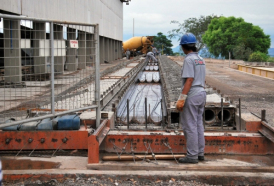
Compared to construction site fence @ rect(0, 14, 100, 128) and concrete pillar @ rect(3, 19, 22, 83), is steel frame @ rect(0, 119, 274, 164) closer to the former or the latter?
construction site fence @ rect(0, 14, 100, 128)

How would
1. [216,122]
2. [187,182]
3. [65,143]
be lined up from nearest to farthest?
[187,182], [65,143], [216,122]

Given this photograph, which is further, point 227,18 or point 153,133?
point 227,18

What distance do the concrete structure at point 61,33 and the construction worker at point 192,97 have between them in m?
1.51

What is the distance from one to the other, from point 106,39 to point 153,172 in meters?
35.6

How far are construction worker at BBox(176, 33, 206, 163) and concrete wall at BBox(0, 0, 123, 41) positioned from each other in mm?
9856

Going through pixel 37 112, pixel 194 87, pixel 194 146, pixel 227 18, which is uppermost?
pixel 227 18

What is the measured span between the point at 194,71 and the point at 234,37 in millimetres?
55502

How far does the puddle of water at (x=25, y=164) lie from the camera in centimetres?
442

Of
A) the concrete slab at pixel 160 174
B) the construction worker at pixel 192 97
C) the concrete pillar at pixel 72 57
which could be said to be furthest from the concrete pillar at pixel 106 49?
the concrete slab at pixel 160 174

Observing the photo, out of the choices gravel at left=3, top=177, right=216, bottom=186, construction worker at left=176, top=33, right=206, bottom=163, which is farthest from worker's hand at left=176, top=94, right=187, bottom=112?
gravel at left=3, top=177, right=216, bottom=186

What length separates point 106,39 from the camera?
1528 inches

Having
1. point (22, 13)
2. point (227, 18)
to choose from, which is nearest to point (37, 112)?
point (22, 13)

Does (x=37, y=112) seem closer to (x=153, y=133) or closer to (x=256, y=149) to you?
(x=153, y=133)

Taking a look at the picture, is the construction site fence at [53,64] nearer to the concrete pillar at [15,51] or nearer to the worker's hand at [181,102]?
the concrete pillar at [15,51]
